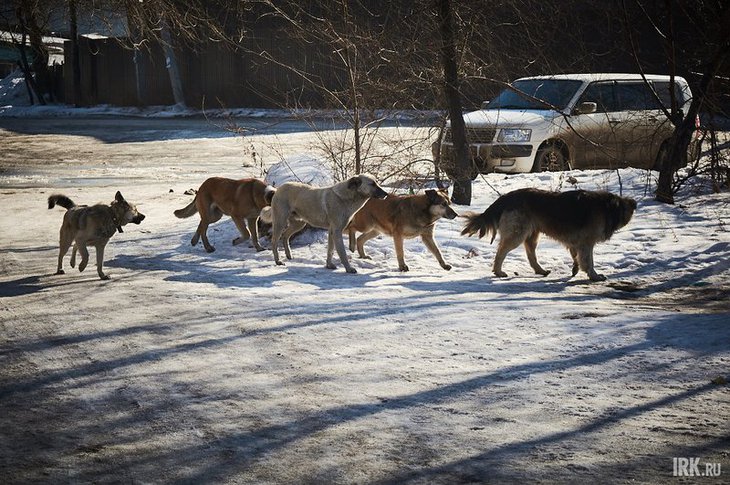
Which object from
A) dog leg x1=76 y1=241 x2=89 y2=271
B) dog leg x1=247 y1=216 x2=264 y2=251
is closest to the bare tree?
dog leg x1=247 y1=216 x2=264 y2=251

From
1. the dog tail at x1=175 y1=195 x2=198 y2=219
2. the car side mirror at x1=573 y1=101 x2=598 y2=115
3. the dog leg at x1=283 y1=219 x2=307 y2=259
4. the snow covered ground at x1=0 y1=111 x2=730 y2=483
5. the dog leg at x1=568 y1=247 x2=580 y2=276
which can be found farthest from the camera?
the car side mirror at x1=573 y1=101 x2=598 y2=115

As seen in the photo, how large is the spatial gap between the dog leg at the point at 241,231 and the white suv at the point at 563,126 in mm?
4158

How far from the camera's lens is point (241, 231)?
12227 mm

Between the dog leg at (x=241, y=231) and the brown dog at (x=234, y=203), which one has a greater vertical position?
the brown dog at (x=234, y=203)

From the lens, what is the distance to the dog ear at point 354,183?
1070 cm

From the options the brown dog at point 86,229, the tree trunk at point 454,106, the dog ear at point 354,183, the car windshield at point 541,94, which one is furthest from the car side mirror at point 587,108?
the brown dog at point 86,229

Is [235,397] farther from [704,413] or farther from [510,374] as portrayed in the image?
[704,413]

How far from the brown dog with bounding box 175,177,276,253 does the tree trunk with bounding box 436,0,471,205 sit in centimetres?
330

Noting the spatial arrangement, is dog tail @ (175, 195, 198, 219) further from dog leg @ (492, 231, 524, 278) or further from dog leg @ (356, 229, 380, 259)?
dog leg @ (492, 231, 524, 278)

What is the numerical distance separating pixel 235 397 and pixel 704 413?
2.89 metres

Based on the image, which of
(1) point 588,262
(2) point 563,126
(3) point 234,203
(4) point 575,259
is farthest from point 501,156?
(1) point 588,262

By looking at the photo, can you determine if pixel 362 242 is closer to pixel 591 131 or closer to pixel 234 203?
pixel 234 203

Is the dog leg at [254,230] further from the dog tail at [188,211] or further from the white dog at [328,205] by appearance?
the dog tail at [188,211]

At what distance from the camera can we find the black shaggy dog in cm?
1031
